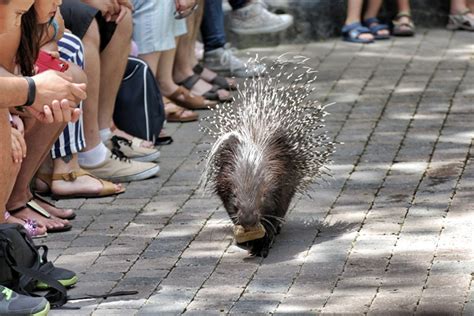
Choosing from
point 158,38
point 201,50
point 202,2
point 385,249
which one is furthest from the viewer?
point 201,50

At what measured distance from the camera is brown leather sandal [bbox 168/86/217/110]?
28.4 feet

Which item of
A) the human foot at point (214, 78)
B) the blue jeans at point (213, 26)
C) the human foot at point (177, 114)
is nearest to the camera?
the human foot at point (177, 114)

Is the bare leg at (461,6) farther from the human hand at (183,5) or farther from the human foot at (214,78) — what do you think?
the human hand at (183,5)

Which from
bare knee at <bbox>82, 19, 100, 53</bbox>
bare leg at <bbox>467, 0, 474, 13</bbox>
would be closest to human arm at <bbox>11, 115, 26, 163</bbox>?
bare knee at <bbox>82, 19, 100, 53</bbox>

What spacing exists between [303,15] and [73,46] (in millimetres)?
4338

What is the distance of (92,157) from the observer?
7246 mm

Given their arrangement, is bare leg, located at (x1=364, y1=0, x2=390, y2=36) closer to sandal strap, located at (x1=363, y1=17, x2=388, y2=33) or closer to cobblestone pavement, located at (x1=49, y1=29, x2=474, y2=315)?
sandal strap, located at (x1=363, y1=17, x2=388, y2=33)

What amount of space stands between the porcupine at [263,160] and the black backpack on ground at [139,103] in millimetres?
1347

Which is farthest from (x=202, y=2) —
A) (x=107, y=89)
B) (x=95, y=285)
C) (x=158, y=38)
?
(x=95, y=285)

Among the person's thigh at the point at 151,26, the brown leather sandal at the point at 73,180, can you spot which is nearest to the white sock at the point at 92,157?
the brown leather sandal at the point at 73,180

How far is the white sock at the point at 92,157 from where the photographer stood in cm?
723

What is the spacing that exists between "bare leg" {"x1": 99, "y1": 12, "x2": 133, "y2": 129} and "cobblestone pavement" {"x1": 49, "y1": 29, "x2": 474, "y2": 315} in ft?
1.70

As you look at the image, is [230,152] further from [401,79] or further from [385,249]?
[401,79]

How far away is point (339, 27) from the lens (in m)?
10.9
